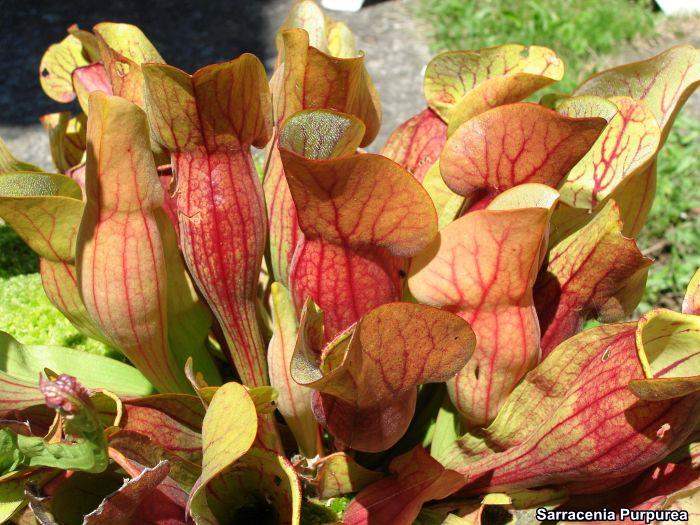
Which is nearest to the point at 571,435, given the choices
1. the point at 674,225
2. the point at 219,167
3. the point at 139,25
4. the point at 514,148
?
the point at 514,148

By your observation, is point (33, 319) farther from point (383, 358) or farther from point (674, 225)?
point (674, 225)

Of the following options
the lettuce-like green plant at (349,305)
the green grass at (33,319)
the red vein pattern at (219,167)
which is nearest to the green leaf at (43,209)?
the lettuce-like green plant at (349,305)

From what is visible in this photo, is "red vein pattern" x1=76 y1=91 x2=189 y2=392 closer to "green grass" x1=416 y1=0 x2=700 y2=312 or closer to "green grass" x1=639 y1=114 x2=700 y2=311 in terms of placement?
"green grass" x1=639 y1=114 x2=700 y2=311

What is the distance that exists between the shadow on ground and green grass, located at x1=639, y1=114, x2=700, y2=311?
1.76m

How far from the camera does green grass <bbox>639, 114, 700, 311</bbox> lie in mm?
1973

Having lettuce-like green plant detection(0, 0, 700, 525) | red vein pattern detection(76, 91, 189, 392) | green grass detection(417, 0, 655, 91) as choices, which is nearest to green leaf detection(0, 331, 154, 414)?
lettuce-like green plant detection(0, 0, 700, 525)

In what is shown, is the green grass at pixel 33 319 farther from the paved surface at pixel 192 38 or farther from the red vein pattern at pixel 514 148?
the paved surface at pixel 192 38

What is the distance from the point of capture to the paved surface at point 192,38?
2.83 metres

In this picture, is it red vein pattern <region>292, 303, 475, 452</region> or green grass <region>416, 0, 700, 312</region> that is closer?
red vein pattern <region>292, 303, 475, 452</region>

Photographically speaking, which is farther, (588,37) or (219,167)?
(588,37)

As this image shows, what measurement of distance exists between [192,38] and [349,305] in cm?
287

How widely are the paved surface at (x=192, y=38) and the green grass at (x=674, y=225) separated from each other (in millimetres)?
1011

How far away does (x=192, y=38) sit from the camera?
321 cm

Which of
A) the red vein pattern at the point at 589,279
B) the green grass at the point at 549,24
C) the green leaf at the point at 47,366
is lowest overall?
the green grass at the point at 549,24
